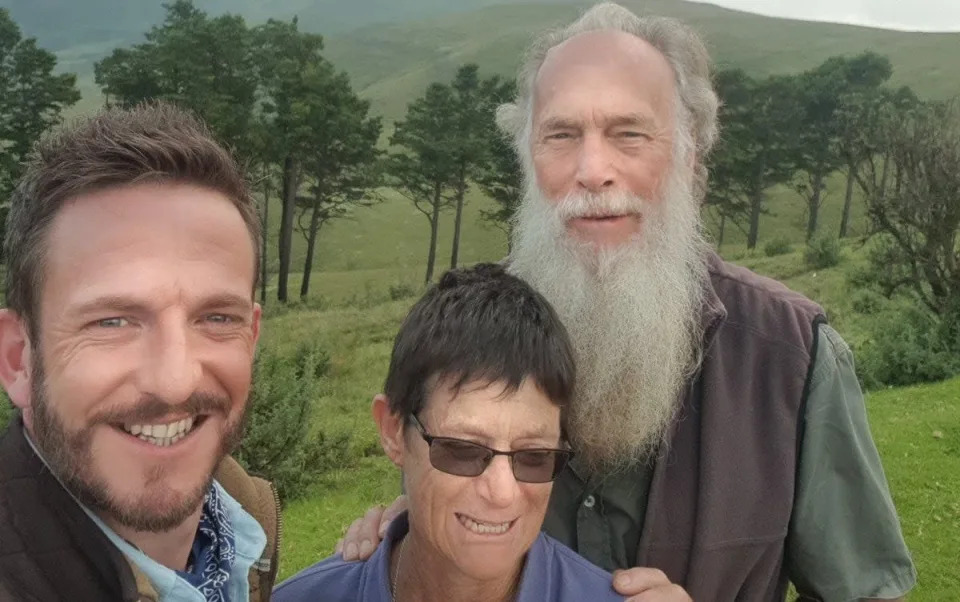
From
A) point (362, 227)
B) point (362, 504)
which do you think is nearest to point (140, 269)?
point (362, 504)

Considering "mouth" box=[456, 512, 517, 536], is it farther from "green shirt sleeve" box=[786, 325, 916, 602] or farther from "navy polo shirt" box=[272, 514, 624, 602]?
"green shirt sleeve" box=[786, 325, 916, 602]

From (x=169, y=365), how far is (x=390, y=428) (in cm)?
73

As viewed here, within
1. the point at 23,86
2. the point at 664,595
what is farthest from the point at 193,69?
the point at 664,595

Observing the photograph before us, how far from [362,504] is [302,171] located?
88.4 feet

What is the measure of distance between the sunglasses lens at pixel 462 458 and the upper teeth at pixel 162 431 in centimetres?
62

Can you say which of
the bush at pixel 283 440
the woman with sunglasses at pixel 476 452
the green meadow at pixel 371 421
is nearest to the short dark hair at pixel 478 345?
the woman with sunglasses at pixel 476 452

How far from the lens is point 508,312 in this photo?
7.18 ft

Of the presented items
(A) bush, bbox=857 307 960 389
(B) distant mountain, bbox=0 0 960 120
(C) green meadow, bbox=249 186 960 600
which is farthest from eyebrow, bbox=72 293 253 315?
(B) distant mountain, bbox=0 0 960 120

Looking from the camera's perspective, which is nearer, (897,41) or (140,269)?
(140,269)

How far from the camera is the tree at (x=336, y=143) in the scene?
3212 cm

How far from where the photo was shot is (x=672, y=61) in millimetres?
2695

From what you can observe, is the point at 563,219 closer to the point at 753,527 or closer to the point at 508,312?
the point at 508,312

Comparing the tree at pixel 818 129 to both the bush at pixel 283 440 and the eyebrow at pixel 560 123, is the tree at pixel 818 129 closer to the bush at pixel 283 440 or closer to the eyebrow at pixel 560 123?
the bush at pixel 283 440

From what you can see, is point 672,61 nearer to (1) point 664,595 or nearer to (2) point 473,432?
(2) point 473,432
